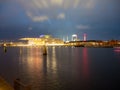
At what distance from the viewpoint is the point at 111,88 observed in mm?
18859

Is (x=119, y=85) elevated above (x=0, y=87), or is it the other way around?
(x=0, y=87)

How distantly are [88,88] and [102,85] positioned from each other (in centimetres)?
197

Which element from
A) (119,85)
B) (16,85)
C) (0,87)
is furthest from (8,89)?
(119,85)

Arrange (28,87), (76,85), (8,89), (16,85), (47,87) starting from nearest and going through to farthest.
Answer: (28,87) < (16,85) < (8,89) < (47,87) < (76,85)

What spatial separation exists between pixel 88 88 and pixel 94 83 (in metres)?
2.37

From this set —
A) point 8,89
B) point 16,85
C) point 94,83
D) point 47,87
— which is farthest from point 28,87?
point 94,83

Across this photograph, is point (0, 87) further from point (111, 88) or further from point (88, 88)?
point (111, 88)

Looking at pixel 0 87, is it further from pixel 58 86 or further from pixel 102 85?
pixel 102 85

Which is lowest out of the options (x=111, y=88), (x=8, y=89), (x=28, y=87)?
(x=111, y=88)

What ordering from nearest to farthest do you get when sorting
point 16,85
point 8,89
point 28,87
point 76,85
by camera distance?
1. point 28,87
2. point 16,85
3. point 8,89
4. point 76,85

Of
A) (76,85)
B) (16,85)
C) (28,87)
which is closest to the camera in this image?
(28,87)

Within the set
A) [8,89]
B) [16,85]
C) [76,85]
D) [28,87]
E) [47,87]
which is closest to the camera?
[28,87]

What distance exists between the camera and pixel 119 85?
20078 mm

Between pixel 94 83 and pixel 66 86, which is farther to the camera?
pixel 94 83
